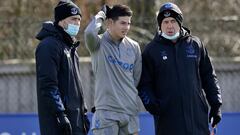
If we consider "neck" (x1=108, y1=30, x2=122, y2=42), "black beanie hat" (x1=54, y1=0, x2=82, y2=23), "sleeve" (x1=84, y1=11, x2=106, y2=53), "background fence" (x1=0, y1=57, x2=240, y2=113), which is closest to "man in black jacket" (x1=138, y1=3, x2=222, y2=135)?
"neck" (x1=108, y1=30, x2=122, y2=42)

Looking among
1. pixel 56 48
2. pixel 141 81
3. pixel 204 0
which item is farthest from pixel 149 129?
pixel 204 0

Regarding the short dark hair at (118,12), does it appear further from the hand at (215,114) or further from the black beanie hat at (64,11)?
the hand at (215,114)

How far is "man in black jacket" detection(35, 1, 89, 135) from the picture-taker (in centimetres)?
784

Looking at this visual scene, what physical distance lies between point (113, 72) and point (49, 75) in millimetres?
714

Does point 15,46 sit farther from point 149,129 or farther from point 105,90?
point 105,90

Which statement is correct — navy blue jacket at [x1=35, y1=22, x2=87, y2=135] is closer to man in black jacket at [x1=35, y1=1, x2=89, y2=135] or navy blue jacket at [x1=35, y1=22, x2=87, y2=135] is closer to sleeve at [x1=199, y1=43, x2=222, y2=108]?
man in black jacket at [x1=35, y1=1, x2=89, y2=135]

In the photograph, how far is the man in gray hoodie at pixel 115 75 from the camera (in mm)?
8195

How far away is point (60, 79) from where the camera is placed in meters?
8.00

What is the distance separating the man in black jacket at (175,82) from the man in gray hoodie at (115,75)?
0.16 meters

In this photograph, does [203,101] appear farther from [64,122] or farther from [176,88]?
[64,122]

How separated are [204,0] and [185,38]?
6012 mm

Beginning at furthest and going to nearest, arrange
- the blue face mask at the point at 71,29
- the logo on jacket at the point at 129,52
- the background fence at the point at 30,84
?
the background fence at the point at 30,84
the logo on jacket at the point at 129,52
the blue face mask at the point at 71,29

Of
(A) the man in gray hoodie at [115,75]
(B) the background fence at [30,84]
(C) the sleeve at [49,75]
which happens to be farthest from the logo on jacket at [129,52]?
(B) the background fence at [30,84]

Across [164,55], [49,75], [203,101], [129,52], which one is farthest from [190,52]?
[49,75]
